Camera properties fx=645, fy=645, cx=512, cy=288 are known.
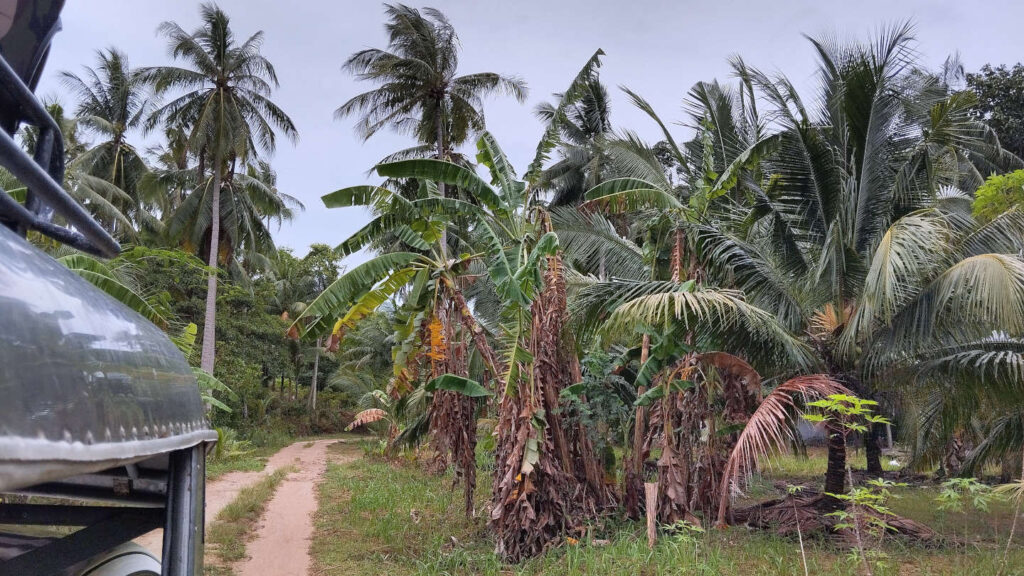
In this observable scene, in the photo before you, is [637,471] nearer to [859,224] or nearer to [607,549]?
[607,549]

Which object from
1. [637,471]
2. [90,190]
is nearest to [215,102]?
[90,190]

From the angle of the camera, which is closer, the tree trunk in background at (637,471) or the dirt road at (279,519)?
the dirt road at (279,519)

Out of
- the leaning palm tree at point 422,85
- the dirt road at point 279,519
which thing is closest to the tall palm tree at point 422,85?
the leaning palm tree at point 422,85

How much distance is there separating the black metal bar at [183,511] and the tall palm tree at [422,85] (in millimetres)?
18461

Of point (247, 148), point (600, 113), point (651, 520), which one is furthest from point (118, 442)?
point (600, 113)

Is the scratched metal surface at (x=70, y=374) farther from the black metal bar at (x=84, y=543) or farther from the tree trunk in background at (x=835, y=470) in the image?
the tree trunk in background at (x=835, y=470)

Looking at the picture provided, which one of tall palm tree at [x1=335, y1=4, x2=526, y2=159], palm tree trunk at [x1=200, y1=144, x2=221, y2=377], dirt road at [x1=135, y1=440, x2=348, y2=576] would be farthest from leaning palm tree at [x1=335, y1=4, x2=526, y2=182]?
dirt road at [x1=135, y1=440, x2=348, y2=576]

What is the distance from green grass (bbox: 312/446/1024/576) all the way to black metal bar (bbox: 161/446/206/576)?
530 cm

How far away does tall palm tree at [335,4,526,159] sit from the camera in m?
19.4

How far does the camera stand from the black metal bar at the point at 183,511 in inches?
76.2

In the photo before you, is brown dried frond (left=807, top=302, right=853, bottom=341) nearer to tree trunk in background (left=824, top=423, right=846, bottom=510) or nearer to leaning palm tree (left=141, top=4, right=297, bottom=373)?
tree trunk in background (left=824, top=423, right=846, bottom=510)

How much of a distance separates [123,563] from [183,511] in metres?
0.50

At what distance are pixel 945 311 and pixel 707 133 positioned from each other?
3.74 meters

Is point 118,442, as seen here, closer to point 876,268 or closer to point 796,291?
point 876,268
